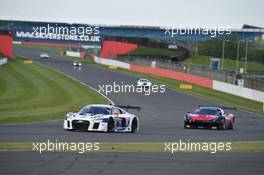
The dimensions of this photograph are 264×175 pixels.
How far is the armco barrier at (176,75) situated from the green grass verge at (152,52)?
67.4 feet

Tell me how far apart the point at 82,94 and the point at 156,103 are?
282 inches

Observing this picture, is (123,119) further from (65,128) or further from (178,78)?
(178,78)

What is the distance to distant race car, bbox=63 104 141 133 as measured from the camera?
26.8 metres

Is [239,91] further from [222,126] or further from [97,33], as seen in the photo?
[97,33]

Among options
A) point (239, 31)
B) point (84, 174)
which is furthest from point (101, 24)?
point (84, 174)

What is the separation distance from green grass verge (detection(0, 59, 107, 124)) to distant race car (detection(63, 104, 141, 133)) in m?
4.80

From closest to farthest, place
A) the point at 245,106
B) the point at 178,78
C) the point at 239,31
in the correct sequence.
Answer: the point at 245,106 → the point at 178,78 → the point at 239,31

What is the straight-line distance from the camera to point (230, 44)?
13112cm

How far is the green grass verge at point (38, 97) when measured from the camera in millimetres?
36812

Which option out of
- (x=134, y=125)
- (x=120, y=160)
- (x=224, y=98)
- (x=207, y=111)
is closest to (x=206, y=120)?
(x=207, y=111)

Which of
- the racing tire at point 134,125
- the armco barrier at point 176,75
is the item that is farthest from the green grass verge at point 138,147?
the armco barrier at point 176,75

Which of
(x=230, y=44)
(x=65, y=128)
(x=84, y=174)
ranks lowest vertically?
(x=230, y=44)

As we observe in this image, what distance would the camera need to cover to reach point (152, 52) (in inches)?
5182

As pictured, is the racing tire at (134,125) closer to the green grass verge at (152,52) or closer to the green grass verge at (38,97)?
the green grass verge at (38,97)
